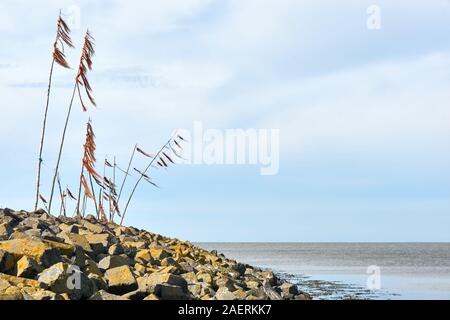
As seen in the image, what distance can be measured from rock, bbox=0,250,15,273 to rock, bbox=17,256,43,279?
132mm

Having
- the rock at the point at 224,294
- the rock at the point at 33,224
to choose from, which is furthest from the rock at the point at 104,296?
the rock at the point at 33,224

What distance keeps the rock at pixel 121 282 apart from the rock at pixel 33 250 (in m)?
0.90

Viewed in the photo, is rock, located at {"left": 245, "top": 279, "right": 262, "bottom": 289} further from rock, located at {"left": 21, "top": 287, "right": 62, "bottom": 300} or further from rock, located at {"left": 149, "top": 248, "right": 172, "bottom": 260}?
rock, located at {"left": 21, "top": 287, "right": 62, "bottom": 300}

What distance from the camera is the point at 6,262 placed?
9.06m

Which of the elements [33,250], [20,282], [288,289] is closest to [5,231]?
[33,250]

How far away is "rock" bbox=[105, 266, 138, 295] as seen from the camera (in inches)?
376

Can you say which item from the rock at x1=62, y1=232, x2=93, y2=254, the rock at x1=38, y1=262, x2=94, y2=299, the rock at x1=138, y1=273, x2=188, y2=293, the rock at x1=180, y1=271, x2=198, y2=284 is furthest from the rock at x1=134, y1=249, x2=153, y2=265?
the rock at x1=38, y1=262, x2=94, y2=299

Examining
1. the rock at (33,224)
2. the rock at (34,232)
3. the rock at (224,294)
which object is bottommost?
the rock at (224,294)

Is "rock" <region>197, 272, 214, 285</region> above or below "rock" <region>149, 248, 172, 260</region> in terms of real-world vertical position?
below

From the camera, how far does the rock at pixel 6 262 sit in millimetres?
9017

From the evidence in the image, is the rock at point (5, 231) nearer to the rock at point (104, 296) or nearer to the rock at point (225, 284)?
the rock at point (104, 296)
